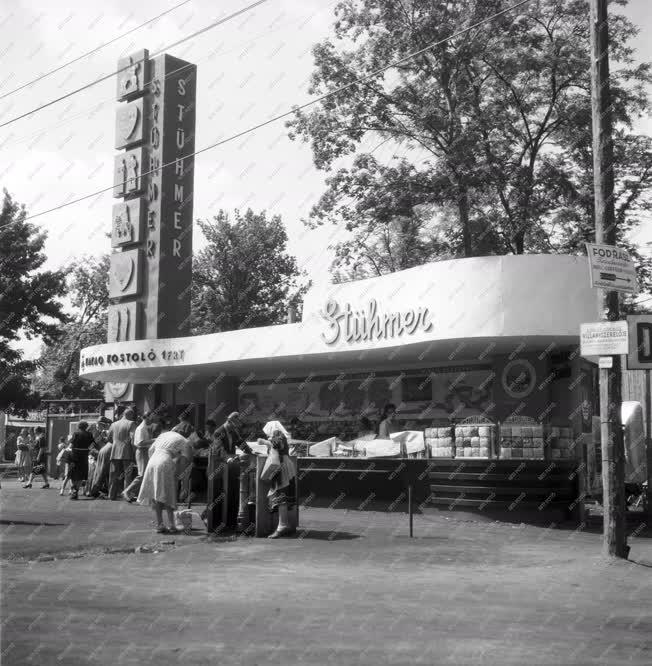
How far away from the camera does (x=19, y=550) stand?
11523 mm

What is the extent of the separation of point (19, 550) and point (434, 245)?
1059 inches

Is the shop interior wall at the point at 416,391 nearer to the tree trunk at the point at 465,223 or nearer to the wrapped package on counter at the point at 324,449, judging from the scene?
the wrapped package on counter at the point at 324,449

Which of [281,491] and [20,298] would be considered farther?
[20,298]

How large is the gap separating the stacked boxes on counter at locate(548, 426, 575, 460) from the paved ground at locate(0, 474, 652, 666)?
2476 millimetres

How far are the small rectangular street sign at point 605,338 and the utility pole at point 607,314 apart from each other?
25 centimetres

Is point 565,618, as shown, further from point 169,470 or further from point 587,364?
point 587,364

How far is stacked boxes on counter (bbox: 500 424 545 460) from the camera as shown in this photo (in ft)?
54.5

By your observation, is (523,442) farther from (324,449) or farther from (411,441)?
(324,449)

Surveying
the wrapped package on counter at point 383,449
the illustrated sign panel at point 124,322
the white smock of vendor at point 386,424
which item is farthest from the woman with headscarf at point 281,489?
the illustrated sign panel at point 124,322

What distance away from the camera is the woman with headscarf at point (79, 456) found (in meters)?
20.3

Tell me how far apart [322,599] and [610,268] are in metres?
6.04

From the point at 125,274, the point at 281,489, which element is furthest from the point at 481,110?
the point at 281,489

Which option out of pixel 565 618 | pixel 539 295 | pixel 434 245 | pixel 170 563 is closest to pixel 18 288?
pixel 434 245

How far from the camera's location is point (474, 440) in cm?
1695
